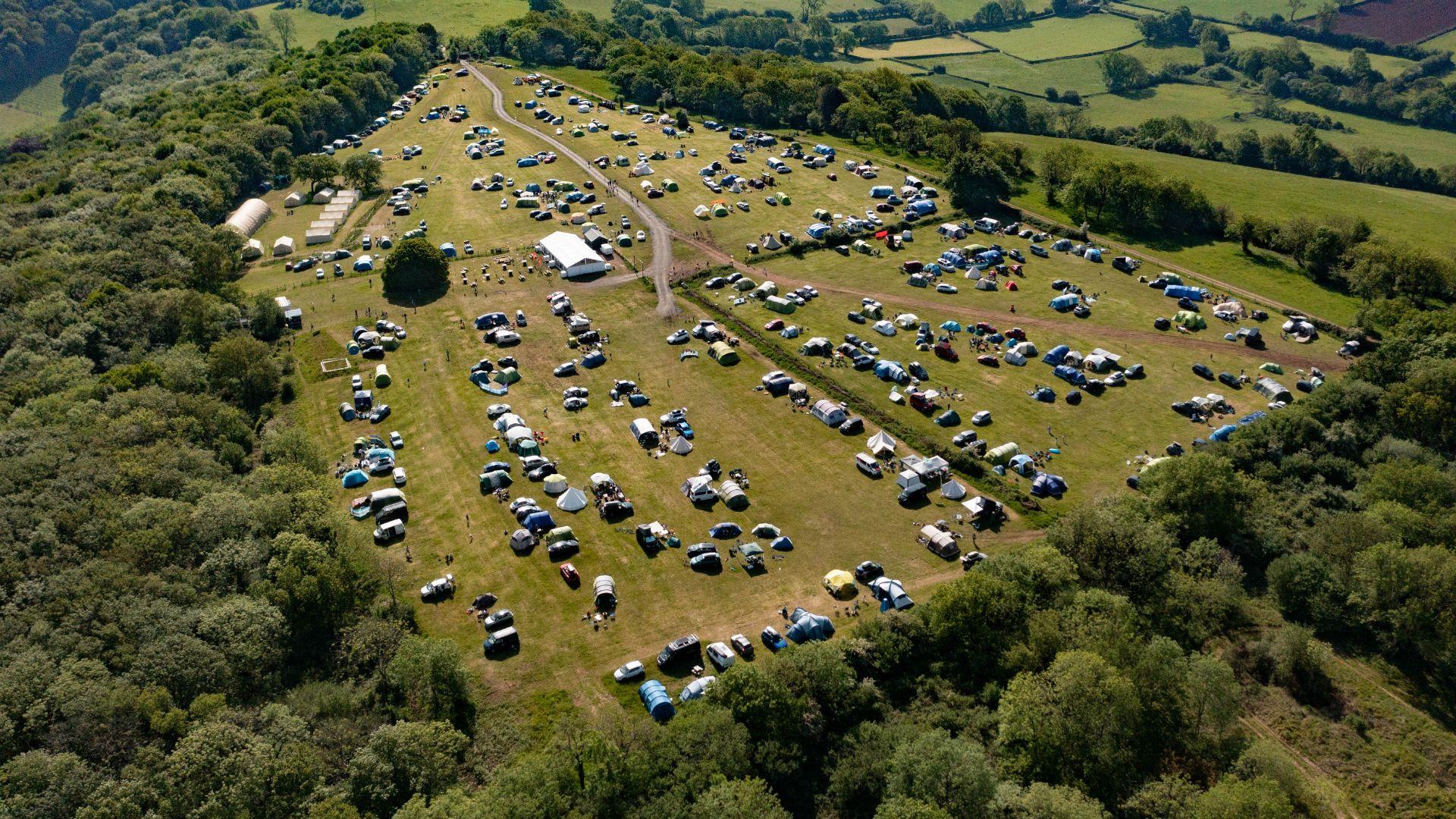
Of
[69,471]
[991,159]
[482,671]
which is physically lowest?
[482,671]

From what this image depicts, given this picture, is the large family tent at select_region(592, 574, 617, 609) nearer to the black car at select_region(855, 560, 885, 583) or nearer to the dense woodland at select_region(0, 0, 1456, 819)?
the dense woodland at select_region(0, 0, 1456, 819)

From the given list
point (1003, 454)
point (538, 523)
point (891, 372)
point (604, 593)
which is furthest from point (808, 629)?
point (891, 372)

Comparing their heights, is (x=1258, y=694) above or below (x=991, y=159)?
below

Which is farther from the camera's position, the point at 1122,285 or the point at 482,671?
the point at 1122,285

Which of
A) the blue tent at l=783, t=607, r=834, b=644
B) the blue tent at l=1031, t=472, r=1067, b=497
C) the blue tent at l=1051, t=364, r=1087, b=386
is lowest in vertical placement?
the blue tent at l=783, t=607, r=834, b=644

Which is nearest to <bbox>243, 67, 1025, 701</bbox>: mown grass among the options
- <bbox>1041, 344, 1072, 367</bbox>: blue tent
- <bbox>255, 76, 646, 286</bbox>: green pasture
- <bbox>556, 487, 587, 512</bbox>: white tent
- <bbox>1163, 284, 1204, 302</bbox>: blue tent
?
<bbox>556, 487, 587, 512</bbox>: white tent

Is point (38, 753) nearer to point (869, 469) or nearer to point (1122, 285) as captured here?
point (869, 469)

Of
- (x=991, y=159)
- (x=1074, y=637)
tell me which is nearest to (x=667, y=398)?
(x=1074, y=637)
